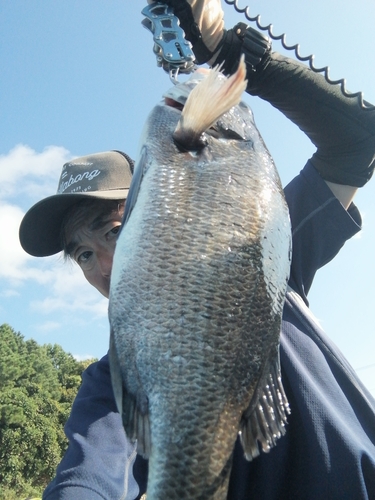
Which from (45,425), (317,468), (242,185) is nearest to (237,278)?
(242,185)

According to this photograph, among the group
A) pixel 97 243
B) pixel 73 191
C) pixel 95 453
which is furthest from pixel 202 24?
pixel 95 453

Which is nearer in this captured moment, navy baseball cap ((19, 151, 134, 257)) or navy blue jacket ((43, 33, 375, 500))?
navy blue jacket ((43, 33, 375, 500))

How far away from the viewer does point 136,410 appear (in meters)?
1.20

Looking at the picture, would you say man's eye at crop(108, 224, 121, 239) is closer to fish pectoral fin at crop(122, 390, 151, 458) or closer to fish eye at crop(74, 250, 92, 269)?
fish eye at crop(74, 250, 92, 269)

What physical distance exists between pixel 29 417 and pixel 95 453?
3008 cm

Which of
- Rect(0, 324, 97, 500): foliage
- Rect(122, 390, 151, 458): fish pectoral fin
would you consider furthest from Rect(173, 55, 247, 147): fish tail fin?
Rect(0, 324, 97, 500): foliage

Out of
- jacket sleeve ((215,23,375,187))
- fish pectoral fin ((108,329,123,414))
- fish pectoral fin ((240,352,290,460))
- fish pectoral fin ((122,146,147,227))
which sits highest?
jacket sleeve ((215,23,375,187))

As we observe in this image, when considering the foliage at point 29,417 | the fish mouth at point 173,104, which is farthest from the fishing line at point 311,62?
the foliage at point 29,417

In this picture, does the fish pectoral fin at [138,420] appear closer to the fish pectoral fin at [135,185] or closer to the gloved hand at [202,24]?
the fish pectoral fin at [135,185]

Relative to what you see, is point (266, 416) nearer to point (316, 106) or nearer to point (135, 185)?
point (135, 185)

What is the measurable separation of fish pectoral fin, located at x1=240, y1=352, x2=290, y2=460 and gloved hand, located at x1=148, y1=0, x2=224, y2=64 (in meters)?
1.39

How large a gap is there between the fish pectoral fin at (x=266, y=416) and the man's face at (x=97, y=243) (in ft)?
3.90

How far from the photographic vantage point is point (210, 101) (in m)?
1.41

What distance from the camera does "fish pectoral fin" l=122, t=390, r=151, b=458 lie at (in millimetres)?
1165
